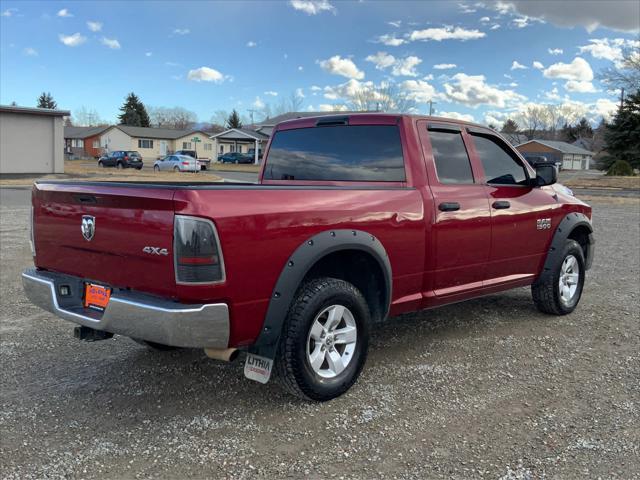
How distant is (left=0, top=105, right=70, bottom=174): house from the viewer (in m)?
30.6

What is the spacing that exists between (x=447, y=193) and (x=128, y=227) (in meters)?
2.50

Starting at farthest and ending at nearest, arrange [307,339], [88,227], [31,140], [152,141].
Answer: [152,141]
[31,140]
[307,339]
[88,227]

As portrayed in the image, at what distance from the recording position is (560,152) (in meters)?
87.2

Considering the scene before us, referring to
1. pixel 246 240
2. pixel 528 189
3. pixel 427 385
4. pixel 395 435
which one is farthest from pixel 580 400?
pixel 246 240

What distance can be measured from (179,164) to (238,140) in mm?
31582

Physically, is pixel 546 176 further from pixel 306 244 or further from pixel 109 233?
pixel 109 233

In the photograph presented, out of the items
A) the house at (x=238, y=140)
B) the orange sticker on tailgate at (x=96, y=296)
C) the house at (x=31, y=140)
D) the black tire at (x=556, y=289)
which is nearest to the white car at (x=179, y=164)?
the house at (x=31, y=140)

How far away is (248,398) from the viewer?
392 cm

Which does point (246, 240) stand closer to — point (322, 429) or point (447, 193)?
point (322, 429)

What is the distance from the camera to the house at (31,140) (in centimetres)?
3058

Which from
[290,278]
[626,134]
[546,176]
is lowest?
[290,278]

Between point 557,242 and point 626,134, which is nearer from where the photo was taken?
point 557,242

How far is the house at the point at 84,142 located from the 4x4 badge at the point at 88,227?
82730mm

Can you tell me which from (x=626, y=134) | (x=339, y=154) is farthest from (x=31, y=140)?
(x=626, y=134)
